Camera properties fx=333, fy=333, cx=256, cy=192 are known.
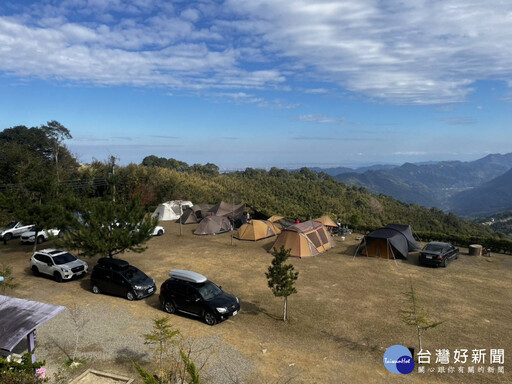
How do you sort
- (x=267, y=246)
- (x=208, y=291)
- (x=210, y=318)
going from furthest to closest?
(x=267, y=246)
(x=208, y=291)
(x=210, y=318)

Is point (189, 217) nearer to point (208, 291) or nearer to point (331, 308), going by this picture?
point (208, 291)

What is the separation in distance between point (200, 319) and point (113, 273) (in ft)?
15.9

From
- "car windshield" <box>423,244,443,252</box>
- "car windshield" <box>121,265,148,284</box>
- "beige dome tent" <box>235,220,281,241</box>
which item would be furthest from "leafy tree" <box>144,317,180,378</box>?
"car windshield" <box>423,244,443,252</box>

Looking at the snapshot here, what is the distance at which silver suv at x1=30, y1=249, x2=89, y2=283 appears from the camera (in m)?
16.1

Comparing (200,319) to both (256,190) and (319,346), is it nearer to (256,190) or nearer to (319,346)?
(319,346)

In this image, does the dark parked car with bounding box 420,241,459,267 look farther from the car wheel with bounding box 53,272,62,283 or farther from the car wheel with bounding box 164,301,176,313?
the car wheel with bounding box 53,272,62,283

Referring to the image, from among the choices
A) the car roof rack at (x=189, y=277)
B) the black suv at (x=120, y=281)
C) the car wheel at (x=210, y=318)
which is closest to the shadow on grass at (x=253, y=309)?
the car wheel at (x=210, y=318)

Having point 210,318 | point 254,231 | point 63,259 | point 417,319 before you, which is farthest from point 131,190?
point 417,319

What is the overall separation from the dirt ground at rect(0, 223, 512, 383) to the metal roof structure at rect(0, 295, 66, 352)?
2184mm

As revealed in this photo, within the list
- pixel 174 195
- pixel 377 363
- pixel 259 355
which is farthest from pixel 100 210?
pixel 174 195

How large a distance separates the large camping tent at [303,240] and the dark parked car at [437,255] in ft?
19.5

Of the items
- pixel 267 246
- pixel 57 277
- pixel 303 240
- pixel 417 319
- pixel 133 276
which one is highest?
pixel 417 319

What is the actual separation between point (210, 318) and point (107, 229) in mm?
7576

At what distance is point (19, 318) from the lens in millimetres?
8266
